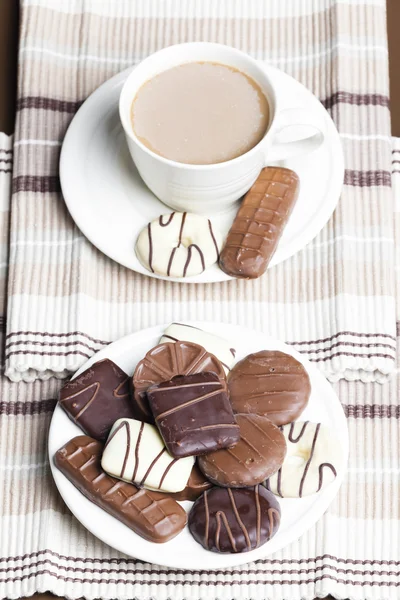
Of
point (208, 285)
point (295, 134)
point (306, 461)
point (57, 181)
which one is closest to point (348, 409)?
point (306, 461)

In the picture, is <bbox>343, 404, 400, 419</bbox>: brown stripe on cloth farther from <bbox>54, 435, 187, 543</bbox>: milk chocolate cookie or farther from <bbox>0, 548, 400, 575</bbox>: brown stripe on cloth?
<bbox>54, 435, 187, 543</bbox>: milk chocolate cookie

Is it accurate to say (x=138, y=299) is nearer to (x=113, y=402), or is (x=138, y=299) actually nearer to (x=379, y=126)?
(x=113, y=402)

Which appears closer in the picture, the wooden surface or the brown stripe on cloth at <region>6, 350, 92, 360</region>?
the brown stripe on cloth at <region>6, 350, 92, 360</region>

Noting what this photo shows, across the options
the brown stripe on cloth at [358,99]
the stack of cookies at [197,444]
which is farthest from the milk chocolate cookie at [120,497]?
the brown stripe on cloth at [358,99]

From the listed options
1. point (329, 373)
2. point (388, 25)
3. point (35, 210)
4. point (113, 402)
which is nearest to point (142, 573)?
point (113, 402)

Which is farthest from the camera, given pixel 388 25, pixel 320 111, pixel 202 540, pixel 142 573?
pixel 388 25

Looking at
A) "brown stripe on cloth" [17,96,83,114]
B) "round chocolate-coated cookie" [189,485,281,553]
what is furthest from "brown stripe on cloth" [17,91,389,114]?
"round chocolate-coated cookie" [189,485,281,553]

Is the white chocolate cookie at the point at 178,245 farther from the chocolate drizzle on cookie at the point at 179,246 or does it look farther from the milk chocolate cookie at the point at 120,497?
the milk chocolate cookie at the point at 120,497
